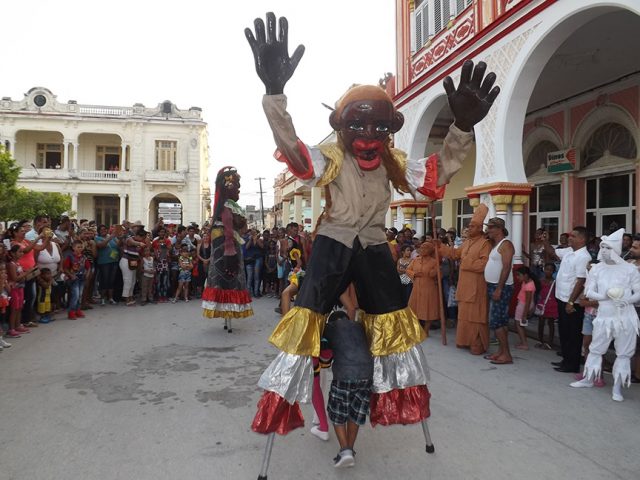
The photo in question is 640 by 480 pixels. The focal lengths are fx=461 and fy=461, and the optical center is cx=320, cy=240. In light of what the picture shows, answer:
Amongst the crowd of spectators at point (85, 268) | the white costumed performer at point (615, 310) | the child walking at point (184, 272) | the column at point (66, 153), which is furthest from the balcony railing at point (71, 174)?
the white costumed performer at point (615, 310)

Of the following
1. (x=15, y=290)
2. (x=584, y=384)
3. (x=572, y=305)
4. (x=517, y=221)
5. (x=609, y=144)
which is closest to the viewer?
(x=584, y=384)

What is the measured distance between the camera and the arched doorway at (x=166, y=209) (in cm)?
2819

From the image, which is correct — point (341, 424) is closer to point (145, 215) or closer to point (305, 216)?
point (305, 216)

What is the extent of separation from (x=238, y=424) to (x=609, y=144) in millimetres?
9186

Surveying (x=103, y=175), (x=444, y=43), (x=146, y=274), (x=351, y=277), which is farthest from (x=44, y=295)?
(x=103, y=175)

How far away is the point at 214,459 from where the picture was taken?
9.04ft

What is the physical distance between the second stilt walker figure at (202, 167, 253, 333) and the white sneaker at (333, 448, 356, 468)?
408 centimetres

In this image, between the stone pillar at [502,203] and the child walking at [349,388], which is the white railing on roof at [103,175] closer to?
the stone pillar at [502,203]

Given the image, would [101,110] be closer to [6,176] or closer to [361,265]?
[6,176]

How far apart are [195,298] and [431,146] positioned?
8869mm

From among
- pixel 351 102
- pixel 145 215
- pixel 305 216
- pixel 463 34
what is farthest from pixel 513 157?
pixel 145 215

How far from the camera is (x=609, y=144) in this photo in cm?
913

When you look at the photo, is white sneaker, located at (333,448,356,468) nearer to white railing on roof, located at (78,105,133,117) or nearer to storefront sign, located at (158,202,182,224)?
storefront sign, located at (158,202,182,224)

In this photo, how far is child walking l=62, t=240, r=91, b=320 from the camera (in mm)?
7570
